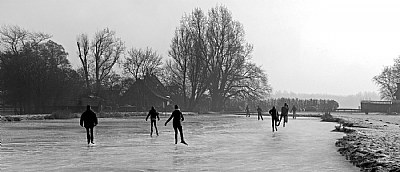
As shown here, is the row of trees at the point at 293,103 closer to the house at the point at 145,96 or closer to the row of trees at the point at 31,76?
the house at the point at 145,96

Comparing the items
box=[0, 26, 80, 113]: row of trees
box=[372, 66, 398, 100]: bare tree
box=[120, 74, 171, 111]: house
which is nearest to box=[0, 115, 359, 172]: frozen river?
box=[0, 26, 80, 113]: row of trees

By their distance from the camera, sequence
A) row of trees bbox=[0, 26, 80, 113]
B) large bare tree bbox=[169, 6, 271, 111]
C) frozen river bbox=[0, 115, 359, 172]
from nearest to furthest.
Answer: frozen river bbox=[0, 115, 359, 172] → row of trees bbox=[0, 26, 80, 113] → large bare tree bbox=[169, 6, 271, 111]

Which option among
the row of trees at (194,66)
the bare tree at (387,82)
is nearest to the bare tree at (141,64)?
the row of trees at (194,66)

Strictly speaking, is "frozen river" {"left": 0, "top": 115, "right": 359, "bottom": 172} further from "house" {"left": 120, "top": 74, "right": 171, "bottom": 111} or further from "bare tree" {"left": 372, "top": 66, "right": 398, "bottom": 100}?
"bare tree" {"left": 372, "top": 66, "right": 398, "bottom": 100}

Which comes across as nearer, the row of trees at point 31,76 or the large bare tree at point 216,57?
the row of trees at point 31,76

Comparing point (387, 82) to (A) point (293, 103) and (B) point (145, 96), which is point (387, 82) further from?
(B) point (145, 96)

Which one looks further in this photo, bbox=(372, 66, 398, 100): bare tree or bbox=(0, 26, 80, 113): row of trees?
bbox=(372, 66, 398, 100): bare tree

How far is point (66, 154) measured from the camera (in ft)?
51.3

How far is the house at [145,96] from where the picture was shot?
75.1m

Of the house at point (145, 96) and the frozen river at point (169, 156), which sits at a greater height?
the house at point (145, 96)

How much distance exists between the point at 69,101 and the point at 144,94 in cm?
1412

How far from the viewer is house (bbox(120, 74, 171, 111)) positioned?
7512 centimetres

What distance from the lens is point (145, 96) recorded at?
251 feet

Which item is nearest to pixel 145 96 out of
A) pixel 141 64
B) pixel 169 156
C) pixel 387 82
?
pixel 141 64
